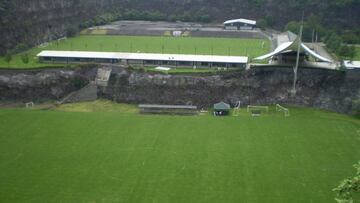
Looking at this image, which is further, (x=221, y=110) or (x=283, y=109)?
(x=283, y=109)

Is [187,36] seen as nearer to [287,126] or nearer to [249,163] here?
[287,126]

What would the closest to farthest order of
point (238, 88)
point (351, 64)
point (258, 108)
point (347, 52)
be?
point (258, 108) → point (238, 88) → point (351, 64) → point (347, 52)

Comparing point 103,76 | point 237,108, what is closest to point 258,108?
point 237,108

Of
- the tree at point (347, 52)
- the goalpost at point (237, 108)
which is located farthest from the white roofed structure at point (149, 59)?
the tree at point (347, 52)

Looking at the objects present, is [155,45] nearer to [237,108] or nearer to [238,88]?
[238,88]

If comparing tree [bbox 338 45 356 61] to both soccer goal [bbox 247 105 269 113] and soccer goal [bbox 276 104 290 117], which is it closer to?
soccer goal [bbox 276 104 290 117]

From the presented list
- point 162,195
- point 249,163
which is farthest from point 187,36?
point 162,195
